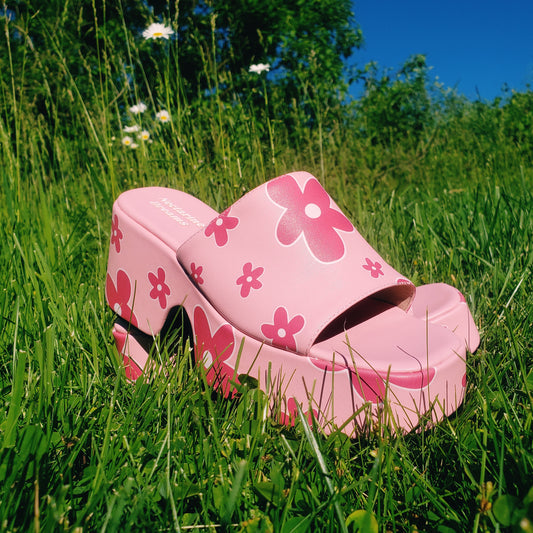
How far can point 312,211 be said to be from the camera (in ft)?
3.64

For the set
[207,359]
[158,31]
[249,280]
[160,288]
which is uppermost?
[158,31]

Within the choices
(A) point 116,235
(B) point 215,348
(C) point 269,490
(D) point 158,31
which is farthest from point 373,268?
(D) point 158,31

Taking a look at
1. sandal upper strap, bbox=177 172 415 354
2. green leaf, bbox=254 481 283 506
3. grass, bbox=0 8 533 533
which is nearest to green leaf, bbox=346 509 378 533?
grass, bbox=0 8 533 533

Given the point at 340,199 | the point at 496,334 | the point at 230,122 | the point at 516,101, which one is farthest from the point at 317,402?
the point at 516,101

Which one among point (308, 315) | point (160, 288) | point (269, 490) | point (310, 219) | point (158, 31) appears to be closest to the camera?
point (269, 490)

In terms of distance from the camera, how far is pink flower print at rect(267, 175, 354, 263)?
41.7 inches

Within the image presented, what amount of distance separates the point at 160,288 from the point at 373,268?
59 cm

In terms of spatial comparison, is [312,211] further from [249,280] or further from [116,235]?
[116,235]

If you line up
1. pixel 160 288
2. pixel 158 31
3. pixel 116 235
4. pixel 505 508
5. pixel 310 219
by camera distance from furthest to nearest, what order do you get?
pixel 158 31
pixel 116 235
pixel 160 288
pixel 310 219
pixel 505 508

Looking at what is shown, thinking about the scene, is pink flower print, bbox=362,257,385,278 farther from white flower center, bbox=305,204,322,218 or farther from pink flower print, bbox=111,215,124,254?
pink flower print, bbox=111,215,124,254

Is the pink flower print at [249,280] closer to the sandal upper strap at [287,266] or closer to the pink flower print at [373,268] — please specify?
the sandal upper strap at [287,266]

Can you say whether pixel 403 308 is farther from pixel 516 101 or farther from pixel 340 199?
pixel 516 101

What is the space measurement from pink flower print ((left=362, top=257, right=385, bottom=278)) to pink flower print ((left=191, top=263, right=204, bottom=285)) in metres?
0.40

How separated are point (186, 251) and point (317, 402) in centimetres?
50
